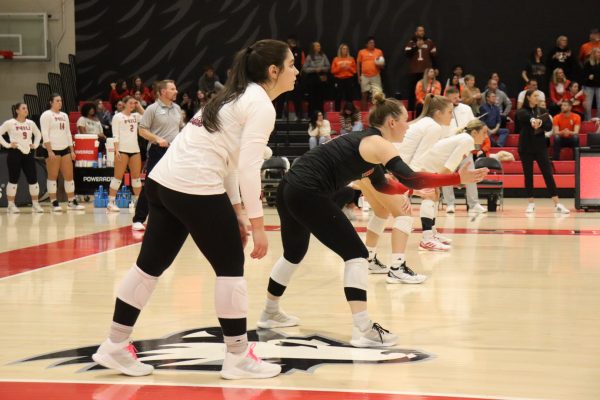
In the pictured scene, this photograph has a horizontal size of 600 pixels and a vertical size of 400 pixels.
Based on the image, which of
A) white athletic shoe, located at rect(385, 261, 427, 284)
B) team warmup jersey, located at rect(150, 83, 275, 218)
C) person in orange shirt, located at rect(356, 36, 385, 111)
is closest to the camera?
team warmup jersey, located at rect(150, 83, 275, 218)

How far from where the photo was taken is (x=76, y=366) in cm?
427

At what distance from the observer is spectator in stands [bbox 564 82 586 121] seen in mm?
18625

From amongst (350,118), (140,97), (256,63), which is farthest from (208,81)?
(256,63)

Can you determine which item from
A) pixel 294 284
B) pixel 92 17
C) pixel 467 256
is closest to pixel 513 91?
pixel 92 17

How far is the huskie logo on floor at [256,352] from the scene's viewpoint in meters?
4.32

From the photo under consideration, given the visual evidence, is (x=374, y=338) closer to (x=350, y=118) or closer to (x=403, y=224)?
(x=403, y=224)

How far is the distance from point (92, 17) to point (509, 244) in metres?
16.0

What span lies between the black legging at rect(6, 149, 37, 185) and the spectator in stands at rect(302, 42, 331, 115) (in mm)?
6840

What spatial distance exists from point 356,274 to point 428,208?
13.9ft

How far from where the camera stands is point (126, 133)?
13211 millimetres

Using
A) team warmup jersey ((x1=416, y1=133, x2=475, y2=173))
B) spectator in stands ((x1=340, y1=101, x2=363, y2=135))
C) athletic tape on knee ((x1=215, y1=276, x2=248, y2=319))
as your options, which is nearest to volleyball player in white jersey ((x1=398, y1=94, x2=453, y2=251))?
team warmup jersey ((x1=416, y1=133, x2=475, y2=173))

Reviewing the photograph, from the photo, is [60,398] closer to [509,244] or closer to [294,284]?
[294,284]

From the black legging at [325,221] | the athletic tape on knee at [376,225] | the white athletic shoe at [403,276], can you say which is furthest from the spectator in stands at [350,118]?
the black legging at [325,221]

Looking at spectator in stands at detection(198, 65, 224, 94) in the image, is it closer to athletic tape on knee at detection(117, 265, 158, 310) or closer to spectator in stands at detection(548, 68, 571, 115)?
spectator in stands at detection(548, 68, 571, 115)
